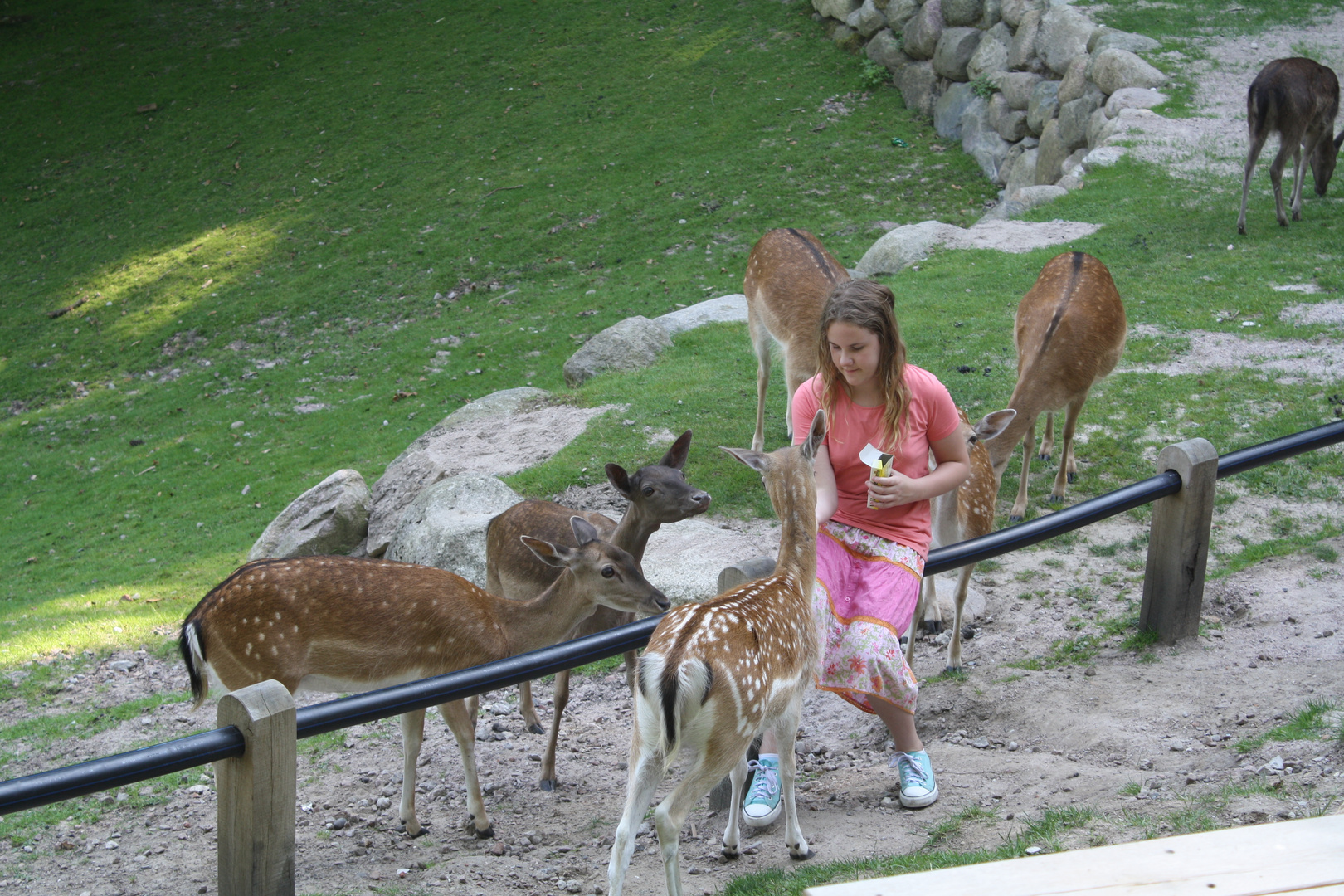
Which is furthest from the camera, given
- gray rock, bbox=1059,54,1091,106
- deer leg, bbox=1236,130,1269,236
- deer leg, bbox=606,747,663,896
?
gray rock, bbox=1059,54,1091,106

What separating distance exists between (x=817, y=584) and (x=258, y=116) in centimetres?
1838

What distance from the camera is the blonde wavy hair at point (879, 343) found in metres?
3.50

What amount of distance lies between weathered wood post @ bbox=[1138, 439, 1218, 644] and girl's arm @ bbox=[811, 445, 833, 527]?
166 centimetres

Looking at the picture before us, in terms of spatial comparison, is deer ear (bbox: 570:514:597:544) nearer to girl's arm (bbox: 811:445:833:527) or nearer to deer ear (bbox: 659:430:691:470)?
deer ear (bbox: 659:430:691:470)

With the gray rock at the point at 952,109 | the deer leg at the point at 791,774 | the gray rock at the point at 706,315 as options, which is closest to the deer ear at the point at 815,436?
the deer leg at the point at 791,774

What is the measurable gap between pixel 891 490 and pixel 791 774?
3.14ft

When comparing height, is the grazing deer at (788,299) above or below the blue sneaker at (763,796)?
above

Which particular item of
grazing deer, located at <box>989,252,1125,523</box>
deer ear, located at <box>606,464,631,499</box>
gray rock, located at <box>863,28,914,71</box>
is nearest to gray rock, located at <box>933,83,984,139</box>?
gray rock, located at <box>863,28,914,71</box>

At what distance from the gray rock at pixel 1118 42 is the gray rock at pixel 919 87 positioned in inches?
104

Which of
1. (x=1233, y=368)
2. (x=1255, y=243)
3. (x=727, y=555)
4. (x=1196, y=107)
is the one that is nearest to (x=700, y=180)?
(x=1196, y=107)

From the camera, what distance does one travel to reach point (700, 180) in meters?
16.0

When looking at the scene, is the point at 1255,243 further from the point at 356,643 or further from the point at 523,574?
the point at 356,643

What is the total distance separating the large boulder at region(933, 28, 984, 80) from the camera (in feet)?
56.7

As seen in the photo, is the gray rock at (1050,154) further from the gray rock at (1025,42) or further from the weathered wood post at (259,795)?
the weathered wood post at (259,795)
